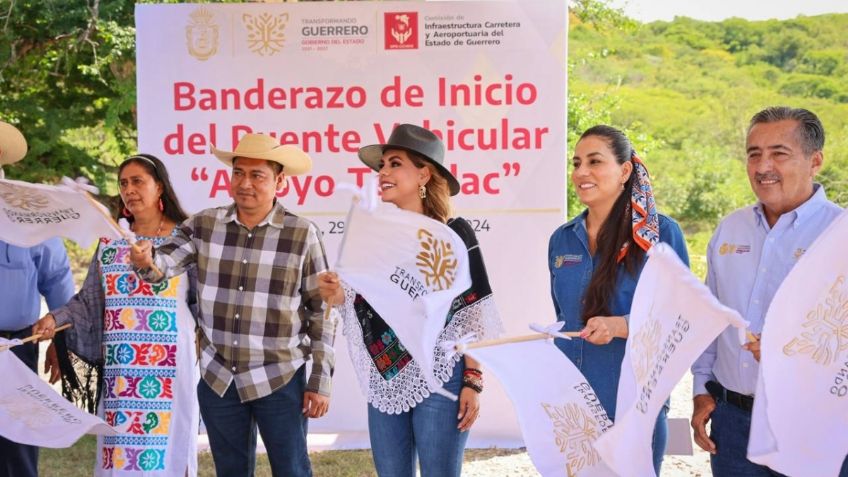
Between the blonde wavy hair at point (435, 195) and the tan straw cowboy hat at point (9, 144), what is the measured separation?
2.02 metres

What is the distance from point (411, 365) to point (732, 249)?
3.92 feet

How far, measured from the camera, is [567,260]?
11.6 ft

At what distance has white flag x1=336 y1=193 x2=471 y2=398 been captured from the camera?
3.42m

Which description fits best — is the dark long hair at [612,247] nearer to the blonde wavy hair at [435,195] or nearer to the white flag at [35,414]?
the blonde wavy hair at [435,195]

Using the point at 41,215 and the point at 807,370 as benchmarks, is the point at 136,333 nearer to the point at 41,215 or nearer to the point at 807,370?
the point at 41,215

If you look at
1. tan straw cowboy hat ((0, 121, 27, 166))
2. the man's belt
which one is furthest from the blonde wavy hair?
tan straw cowboy hat ((0, 121, 27, 166))

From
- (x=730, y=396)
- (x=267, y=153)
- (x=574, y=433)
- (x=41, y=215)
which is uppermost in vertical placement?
(x=267, y=153)

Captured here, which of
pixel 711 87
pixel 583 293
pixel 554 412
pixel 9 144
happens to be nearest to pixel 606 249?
pixel 583 293

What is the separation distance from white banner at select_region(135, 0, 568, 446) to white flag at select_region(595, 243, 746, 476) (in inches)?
125

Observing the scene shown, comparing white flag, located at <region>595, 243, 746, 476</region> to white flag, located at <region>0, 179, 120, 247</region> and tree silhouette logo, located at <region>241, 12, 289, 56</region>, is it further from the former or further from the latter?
tree silhouette logo, located at <region>241, 12, 289, 56</region>

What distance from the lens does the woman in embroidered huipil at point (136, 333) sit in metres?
4.14

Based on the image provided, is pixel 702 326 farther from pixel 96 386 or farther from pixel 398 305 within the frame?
pixel 96 386

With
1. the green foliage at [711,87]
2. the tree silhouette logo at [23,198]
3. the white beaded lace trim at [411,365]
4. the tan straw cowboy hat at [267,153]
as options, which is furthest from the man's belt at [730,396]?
the green foliage at [711,87]

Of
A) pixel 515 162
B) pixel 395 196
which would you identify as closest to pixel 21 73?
pixel 515 162
